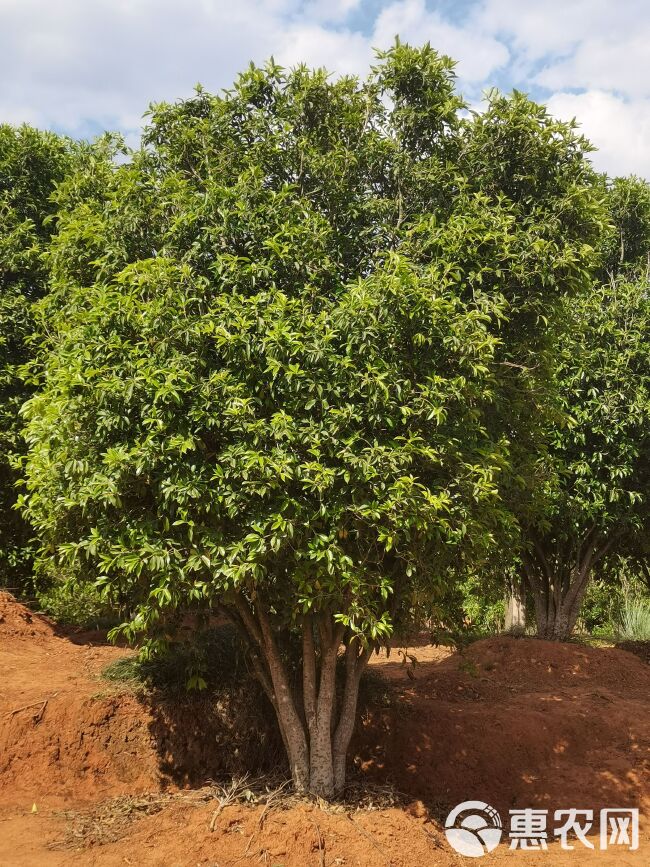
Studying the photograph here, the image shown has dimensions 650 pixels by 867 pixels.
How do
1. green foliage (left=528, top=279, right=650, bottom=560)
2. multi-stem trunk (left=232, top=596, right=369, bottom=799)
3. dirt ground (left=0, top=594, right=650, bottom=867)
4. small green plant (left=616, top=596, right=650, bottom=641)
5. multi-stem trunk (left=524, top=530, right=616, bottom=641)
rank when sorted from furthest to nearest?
small green plant (left=616, top=596, right=650, bottom=641)
multi-stem trunk (left=524, top=530, right=616, bottom=641)
green foliage (left=528, top=279, right=650, bottom=560)
multi-stem trunk (left=232, top=596, right=369, bottom=799)
dirt ground (left=0, top=594, right=650, bottom=867)

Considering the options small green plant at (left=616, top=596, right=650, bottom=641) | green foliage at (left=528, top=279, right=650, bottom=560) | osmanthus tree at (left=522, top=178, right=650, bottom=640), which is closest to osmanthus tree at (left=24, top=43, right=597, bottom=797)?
osmanthus tree at (left=522, top=178, right=650, bottom=640)

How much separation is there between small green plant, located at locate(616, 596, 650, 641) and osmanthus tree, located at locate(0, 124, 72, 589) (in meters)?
13.3

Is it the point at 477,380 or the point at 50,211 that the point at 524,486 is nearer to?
the point at 477,380

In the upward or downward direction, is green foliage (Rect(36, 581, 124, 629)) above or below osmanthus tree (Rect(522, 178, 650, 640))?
below

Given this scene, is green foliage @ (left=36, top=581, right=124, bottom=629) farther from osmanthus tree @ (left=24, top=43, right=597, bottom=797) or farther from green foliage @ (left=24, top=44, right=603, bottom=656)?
green foliage @ (left=24, top=44, right=603, bottom=656)

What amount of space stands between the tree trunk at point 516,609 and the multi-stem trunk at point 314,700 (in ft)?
33.3

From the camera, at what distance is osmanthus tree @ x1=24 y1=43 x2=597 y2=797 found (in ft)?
20.4

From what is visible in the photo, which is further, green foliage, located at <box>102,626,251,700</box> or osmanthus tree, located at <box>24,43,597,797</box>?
green foliage, located at <box>102,626,251,700</box>

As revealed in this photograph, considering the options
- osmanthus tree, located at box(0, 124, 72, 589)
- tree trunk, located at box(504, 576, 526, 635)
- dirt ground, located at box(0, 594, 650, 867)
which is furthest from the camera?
tree trunk, located at box(504, 576, 526, 635)

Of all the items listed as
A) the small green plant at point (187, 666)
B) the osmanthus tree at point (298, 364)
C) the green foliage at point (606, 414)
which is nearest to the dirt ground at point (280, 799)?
the small green plant at point (187, 666)

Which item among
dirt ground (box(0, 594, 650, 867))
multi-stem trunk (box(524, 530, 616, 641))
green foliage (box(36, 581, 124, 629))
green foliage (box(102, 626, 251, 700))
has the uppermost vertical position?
multi-stem trunk (box(524, 530, 616, 641))

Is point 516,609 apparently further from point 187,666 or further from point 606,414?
point 187,666

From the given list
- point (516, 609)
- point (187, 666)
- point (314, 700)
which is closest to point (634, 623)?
point (516, 609)

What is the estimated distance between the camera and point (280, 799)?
24.2ft
